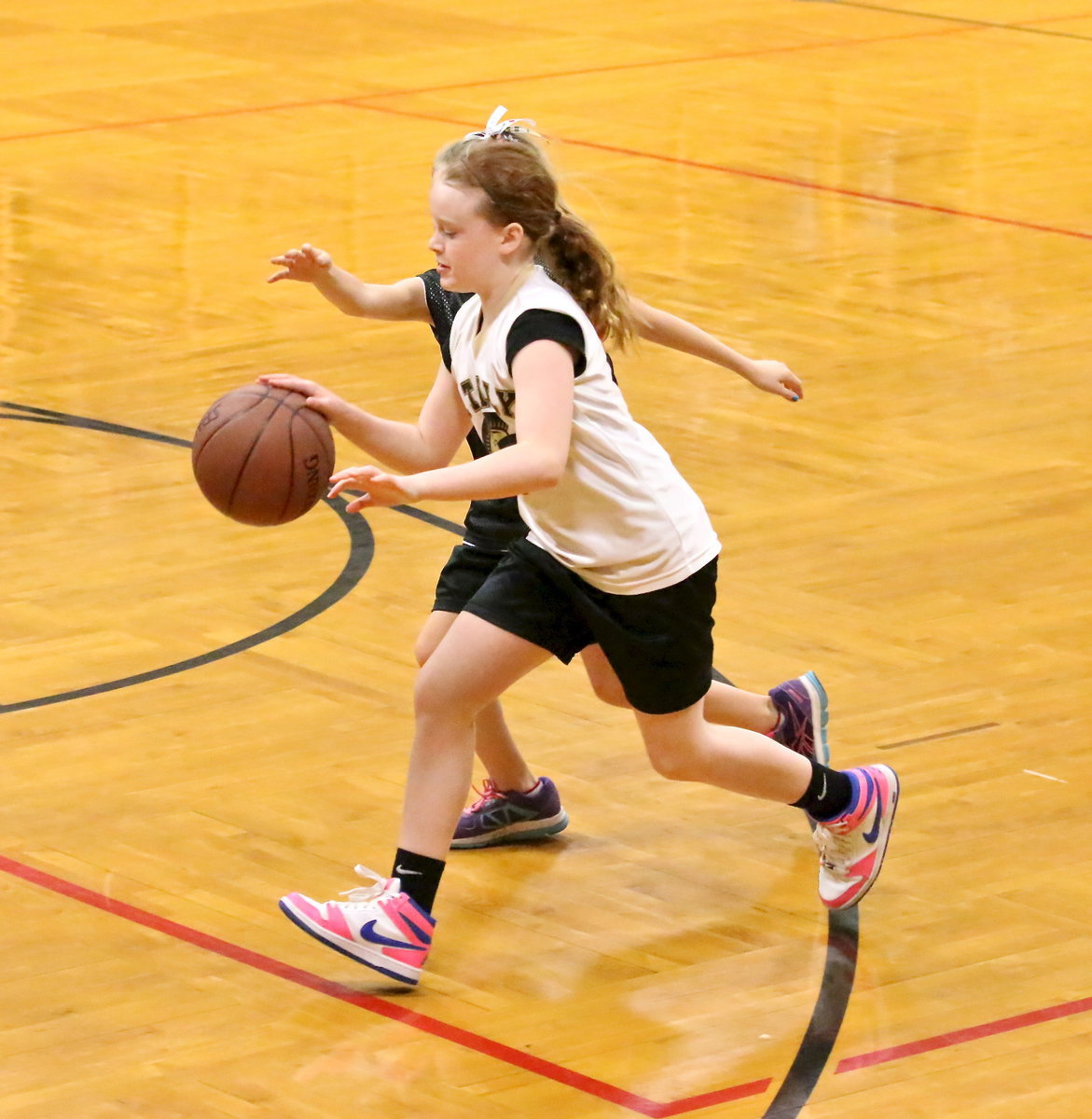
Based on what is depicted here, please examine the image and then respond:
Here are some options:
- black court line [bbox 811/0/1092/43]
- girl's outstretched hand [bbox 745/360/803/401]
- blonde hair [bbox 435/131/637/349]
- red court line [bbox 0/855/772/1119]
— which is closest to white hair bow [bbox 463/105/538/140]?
blonde hair [bbox 435/131/637/349]

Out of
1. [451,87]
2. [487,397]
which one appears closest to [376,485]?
[487,397]

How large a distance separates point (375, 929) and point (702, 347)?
1.24 metres

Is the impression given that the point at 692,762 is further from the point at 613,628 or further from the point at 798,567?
the point at 798,567

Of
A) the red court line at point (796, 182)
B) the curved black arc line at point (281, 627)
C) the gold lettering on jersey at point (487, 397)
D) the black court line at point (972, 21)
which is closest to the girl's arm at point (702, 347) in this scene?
the gold lettering on jersey at point (487, 397)

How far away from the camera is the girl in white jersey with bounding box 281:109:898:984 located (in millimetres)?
3861

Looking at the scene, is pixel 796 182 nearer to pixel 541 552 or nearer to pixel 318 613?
pixel 318 613

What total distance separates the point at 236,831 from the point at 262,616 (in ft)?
4.40

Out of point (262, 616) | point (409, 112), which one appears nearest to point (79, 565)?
point (262, 616)

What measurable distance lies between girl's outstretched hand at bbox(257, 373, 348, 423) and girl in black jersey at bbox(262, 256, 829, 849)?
13cm

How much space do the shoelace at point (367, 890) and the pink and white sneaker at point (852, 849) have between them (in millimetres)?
806

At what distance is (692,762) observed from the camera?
13.3 feet

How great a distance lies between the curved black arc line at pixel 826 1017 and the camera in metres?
3.55

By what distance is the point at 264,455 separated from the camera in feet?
13.4

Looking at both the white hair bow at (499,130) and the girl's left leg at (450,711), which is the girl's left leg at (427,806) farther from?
the white hair bow at (499,130)
